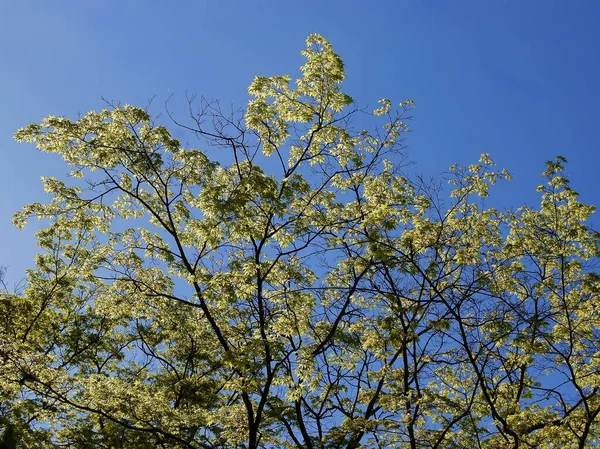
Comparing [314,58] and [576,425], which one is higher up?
[314,58]

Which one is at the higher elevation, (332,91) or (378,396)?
(332,91)

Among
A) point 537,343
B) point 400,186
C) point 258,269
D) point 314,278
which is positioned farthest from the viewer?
point 400,186

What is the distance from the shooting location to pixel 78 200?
14414mm

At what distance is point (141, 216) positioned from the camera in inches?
589

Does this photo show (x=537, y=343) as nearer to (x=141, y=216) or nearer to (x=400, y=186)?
(x=400, y=186)

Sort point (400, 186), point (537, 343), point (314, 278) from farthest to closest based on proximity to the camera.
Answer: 1. point (400, 186)
2. point (314, 278)
3. point (537, 343)

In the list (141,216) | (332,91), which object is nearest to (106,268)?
(141,216)

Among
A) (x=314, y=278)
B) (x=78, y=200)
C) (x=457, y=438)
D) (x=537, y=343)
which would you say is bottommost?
(x=457, y=438)

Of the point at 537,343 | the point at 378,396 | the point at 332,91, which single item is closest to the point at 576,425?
the point at 537,343

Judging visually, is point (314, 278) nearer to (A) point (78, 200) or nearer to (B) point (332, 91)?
(B) point (332, 91)

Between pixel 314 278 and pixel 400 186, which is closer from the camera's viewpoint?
pixel 314 278

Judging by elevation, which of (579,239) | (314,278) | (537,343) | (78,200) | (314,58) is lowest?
(537,343)

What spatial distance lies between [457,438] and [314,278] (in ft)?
18.9

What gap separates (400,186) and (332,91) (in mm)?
4031
